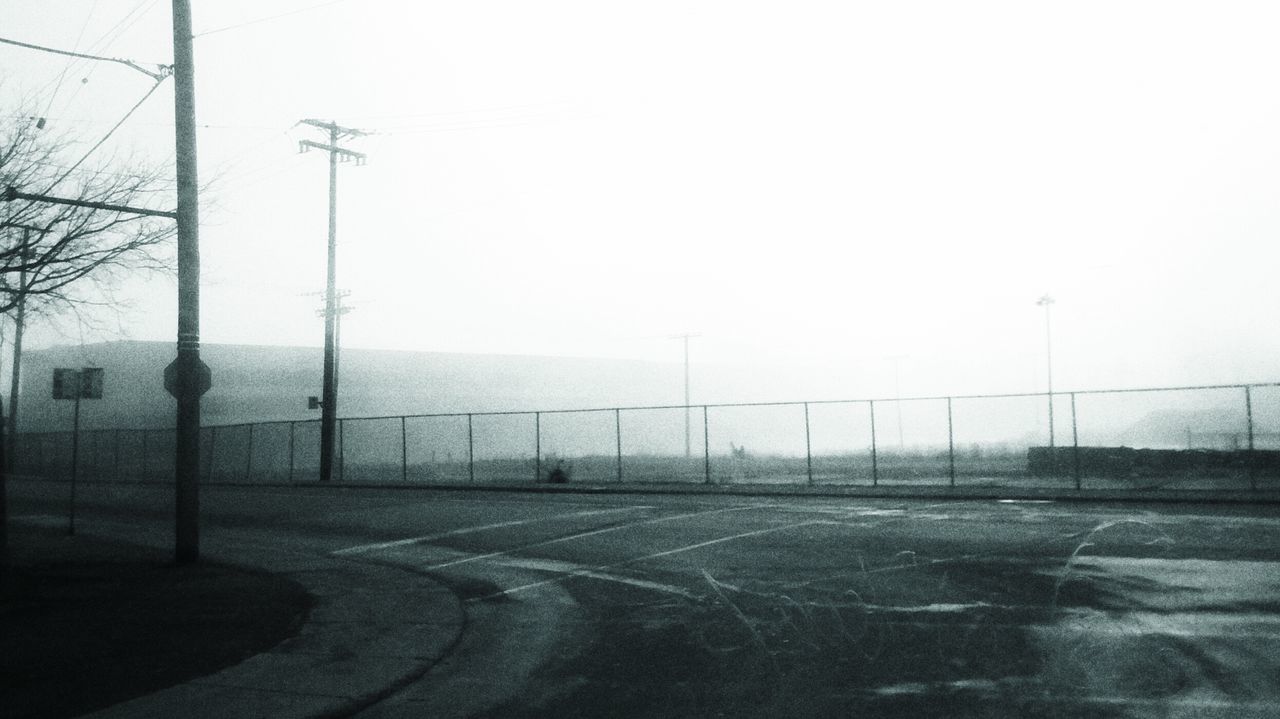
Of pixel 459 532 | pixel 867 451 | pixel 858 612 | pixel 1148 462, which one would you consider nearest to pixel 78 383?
pixel 459 532

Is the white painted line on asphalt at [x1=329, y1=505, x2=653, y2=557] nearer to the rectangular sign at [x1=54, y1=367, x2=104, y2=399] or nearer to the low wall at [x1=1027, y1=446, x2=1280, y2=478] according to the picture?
the rectangular sign at [x1=54, y1=367, x2=104, y2=399]

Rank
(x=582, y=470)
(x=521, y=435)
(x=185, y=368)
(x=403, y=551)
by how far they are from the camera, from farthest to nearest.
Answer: (x=521, y=435), (x=582, y=470), (x=403, y=551), (x=185, y=368)

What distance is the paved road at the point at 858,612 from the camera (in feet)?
20.8

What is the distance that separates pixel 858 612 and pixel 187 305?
30.6 ft

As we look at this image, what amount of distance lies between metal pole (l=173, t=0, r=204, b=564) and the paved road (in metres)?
2.22

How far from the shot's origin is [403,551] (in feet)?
48.0

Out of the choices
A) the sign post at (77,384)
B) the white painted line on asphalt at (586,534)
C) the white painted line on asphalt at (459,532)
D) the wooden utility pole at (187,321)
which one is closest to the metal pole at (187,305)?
the wooden utility pole at (187,321)

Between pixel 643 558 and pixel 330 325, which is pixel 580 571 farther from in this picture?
pixel 330 325

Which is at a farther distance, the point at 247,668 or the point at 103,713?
the point at 247,668

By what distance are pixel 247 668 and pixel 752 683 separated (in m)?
3.75

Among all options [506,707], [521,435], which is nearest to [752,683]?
[506,707]

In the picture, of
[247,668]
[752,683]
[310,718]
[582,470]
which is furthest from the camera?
[582,470]

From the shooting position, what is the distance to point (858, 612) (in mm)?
8914

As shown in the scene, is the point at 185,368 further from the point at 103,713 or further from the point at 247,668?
the point at 103,713
